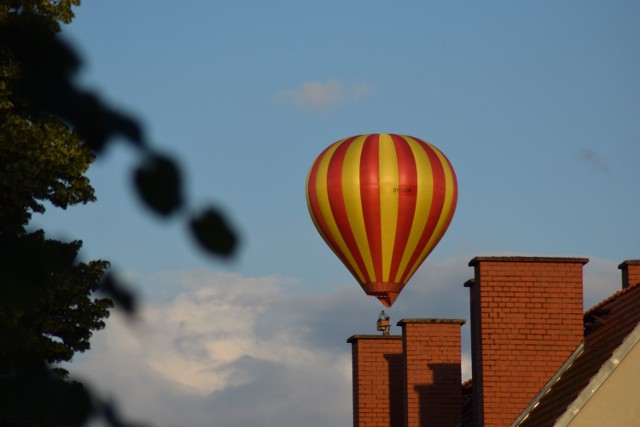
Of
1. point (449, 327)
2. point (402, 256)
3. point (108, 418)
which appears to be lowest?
point (108, 418)

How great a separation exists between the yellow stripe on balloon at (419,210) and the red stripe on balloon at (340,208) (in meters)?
1.20

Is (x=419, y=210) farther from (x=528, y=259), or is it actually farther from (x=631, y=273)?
(x=528, y=259)

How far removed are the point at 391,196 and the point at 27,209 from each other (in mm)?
22949

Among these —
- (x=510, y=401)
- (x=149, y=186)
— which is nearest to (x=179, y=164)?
(x=149, y=186)

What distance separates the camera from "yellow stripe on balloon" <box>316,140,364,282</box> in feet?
123

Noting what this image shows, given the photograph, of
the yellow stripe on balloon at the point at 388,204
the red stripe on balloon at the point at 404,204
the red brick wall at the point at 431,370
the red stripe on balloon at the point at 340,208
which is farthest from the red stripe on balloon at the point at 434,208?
the red brick wall at the point at 431,370

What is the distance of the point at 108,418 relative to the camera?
1.26 metres

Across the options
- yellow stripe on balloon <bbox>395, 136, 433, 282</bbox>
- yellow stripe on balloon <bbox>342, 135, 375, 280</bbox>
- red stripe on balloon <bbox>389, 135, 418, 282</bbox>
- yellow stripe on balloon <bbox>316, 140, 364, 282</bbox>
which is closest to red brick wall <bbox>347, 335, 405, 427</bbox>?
yellow stripe on balloon <bbox>342, 135, 375, 280</bbox>

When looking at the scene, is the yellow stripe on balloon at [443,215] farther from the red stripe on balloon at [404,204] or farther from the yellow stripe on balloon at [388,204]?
the yellow stripe on balloon at [388,204]

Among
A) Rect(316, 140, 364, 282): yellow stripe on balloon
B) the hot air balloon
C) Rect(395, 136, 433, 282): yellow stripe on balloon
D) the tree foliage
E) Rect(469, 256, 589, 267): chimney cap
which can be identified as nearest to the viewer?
the tree foliage

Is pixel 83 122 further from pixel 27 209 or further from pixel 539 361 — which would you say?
pixel 539 361

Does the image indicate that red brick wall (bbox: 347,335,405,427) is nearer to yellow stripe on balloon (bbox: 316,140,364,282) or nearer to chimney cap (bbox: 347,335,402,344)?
chimney cap (bbox: 347,335,402,344)

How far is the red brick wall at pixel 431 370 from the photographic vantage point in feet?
69.1

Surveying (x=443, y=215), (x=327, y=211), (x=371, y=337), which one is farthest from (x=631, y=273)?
(x=327, y=211)
